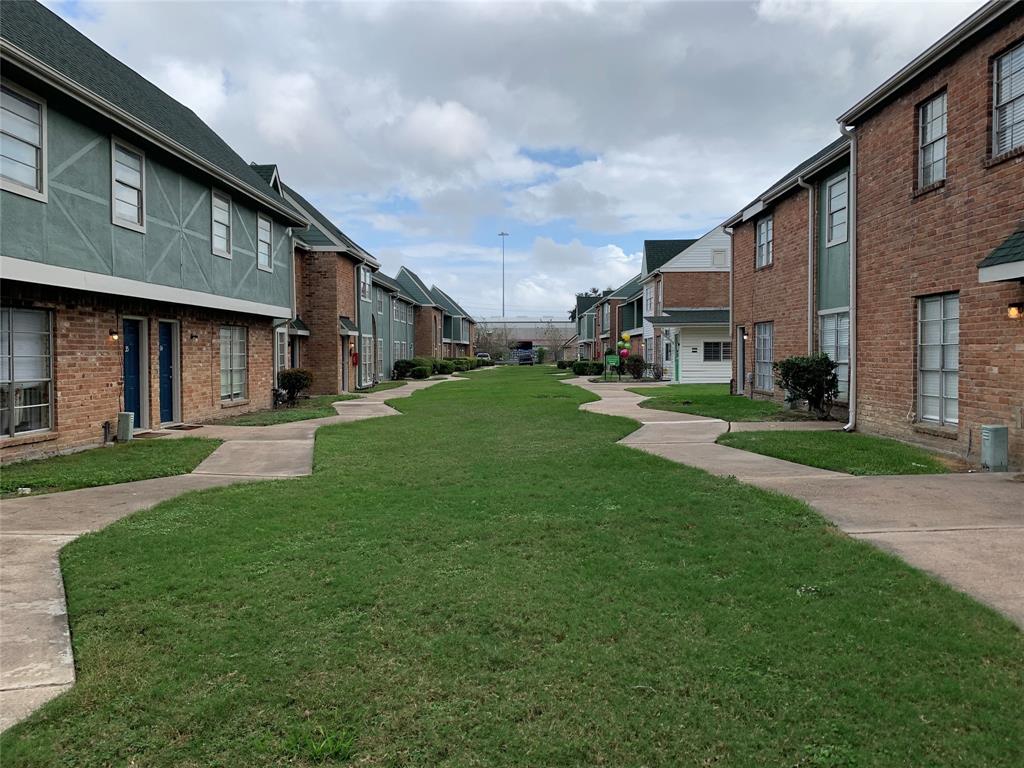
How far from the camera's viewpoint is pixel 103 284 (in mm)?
10875

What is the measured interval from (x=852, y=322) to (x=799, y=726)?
1166 cm

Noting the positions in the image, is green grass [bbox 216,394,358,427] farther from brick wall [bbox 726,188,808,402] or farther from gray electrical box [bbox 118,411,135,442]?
brick wall [bbox 726,188,808,402]

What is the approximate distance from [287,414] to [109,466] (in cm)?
777

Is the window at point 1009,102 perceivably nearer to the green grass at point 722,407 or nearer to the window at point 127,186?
the green grass at point 722,407

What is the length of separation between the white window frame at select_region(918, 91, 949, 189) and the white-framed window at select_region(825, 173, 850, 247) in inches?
132

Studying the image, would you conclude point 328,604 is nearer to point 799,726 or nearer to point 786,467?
point 799,726

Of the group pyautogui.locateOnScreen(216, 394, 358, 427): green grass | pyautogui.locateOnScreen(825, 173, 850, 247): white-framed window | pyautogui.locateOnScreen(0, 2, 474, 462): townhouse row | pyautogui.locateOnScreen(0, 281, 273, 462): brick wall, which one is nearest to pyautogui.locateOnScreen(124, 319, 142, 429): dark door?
pyautogui.locateOnScreen(0, 2, 474, 462): townhouse row

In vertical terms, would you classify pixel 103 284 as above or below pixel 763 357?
above

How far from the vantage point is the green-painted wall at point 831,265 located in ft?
47.6

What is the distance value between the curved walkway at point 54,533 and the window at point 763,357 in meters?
13.4

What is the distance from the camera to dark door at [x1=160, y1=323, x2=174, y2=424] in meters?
14.2

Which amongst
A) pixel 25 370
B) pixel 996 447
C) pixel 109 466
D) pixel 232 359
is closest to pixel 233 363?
pixel 232 359

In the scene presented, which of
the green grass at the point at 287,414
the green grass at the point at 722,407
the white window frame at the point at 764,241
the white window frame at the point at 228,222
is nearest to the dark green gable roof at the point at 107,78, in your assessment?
the white window frame at the point at 228,222

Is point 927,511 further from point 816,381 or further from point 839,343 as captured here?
point 839,343
